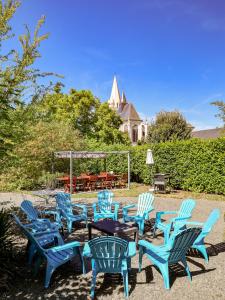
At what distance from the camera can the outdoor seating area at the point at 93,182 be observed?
15.0m

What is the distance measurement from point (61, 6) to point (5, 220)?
22.6ft

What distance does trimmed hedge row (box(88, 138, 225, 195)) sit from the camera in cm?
1253

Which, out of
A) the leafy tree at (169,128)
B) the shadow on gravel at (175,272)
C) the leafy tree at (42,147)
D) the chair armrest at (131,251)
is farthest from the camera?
the leafy tree at (169,128)

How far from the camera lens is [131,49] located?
14516 millimetres

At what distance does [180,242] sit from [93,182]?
40.0 ft

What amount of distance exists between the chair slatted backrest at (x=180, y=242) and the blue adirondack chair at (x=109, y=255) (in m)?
0.75

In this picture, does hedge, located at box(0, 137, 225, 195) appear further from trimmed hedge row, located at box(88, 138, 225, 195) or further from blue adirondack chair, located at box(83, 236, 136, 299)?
blue adirondack chair, located at box(83, 236, 136, 299)

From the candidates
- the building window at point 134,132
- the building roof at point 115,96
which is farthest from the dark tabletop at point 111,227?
the building roof at point 115,96

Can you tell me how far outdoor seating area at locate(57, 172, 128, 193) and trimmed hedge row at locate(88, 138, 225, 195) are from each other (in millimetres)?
1814

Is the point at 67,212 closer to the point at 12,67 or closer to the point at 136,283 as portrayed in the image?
the point at 136,283

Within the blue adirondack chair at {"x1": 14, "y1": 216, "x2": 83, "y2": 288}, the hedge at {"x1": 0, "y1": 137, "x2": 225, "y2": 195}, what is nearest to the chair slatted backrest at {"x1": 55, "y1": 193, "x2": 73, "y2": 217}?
the hedge at {"x1": 0, "y1": 137, "x2": 225, "y2": 195}

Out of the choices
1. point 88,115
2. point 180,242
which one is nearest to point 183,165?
point 180,242

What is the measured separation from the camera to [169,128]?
28.0 metres

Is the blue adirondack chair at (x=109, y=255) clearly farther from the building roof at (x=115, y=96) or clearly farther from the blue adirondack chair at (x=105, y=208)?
the building roof at (x=115, y=96)
